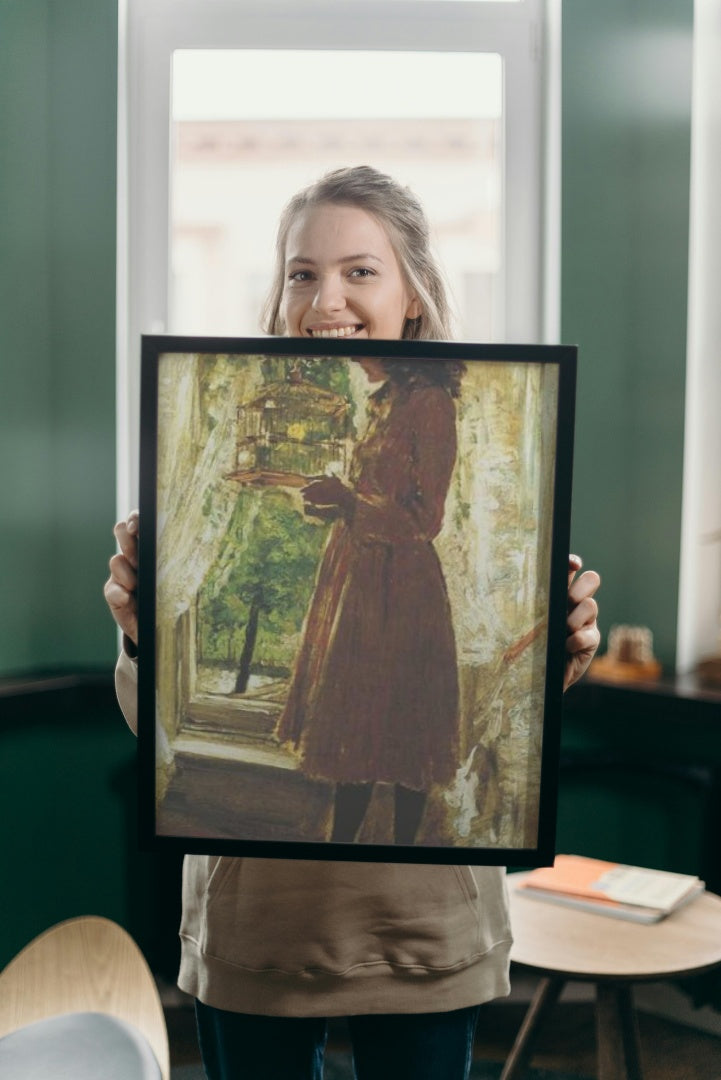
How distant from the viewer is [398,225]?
121 cm

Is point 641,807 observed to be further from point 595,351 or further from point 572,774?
point 595,351

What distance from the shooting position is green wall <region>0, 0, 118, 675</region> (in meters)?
2.54

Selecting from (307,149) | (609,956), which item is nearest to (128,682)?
(609,956)

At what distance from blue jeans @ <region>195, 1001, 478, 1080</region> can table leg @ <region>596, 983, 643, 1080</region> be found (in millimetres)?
730

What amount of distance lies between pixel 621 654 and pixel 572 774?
313 millimetres

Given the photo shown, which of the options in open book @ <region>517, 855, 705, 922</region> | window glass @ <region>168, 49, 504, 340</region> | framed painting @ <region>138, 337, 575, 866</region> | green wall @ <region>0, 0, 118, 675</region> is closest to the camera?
framed painting @ <region>138, 337, 575, 866</region>

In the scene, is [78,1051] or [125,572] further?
[125,572]

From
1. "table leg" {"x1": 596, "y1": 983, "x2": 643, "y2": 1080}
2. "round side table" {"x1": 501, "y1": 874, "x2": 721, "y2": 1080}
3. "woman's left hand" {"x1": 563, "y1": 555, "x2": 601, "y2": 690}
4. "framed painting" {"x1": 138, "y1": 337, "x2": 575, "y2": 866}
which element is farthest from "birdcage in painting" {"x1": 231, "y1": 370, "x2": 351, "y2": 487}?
"table leg" {"x1": 596, "y1": 983, "x2": 643, "y2": 1080}

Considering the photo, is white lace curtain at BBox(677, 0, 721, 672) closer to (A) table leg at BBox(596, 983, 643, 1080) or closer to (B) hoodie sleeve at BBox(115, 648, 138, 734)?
(A) table leg at BBox(596, 983, 643, 1080)

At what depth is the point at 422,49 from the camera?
2643mm

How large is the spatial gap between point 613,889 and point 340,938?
3.42 ft

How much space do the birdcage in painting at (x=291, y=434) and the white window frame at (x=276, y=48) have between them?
1726 millimetres

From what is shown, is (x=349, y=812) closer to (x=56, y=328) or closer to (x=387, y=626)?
(x=387, y=626)

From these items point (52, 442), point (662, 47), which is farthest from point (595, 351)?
point (52, 442)
